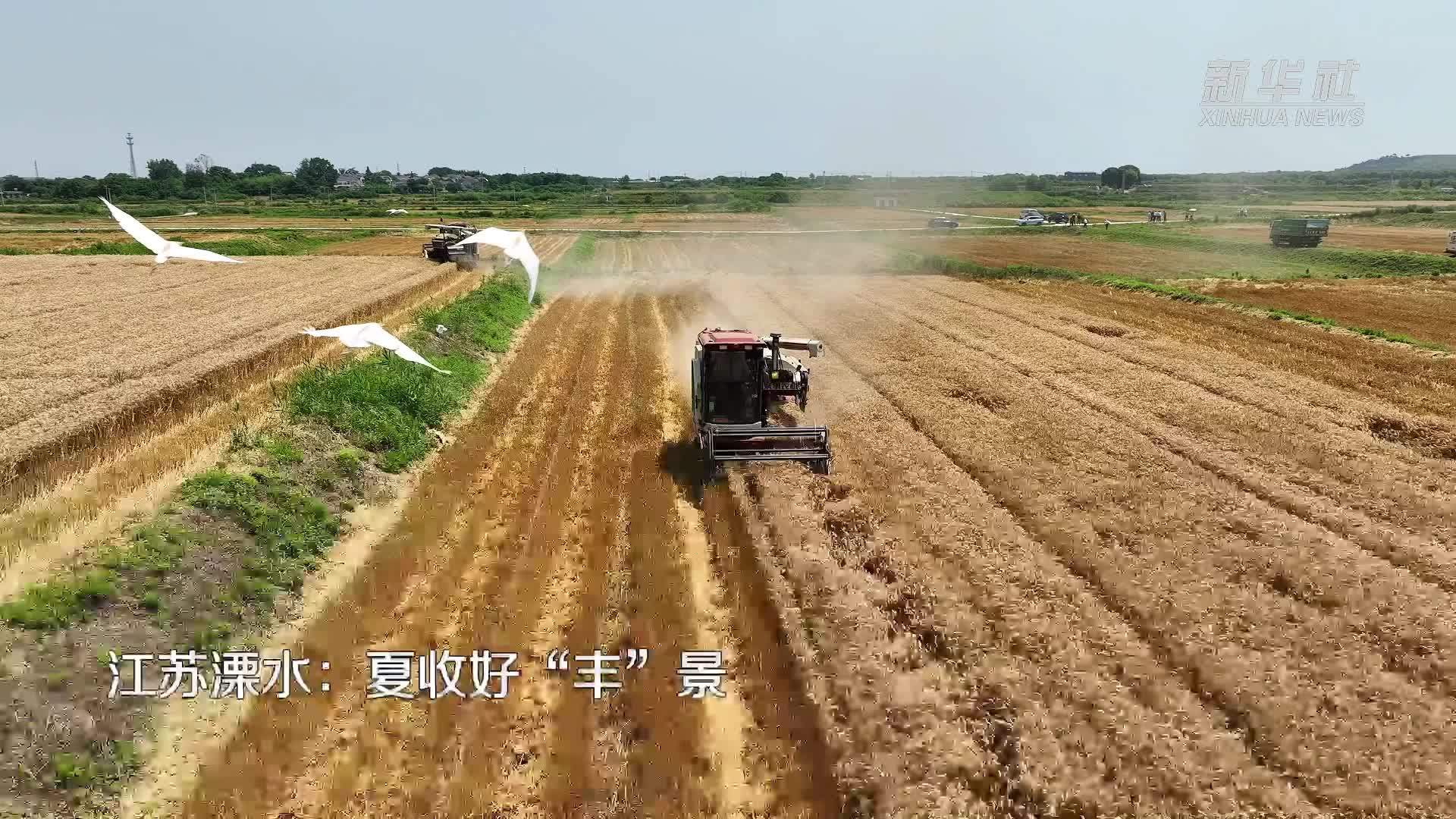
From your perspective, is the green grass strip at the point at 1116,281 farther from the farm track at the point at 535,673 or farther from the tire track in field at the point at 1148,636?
the farm track at the point at 535,673

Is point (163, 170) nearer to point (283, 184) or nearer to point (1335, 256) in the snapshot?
point (283, 184)

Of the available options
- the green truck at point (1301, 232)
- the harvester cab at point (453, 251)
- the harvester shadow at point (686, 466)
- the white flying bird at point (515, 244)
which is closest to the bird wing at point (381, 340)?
the harvester shadow at point (686, 466)

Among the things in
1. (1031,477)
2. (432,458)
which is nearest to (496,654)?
(432,458)

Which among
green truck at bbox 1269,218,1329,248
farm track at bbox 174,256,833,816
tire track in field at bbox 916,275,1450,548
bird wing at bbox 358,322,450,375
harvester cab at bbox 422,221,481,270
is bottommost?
farm track at bbox 174,256,833,816

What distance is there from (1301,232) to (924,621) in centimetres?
6247

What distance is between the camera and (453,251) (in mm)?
47219

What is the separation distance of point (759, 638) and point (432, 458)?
8915mm

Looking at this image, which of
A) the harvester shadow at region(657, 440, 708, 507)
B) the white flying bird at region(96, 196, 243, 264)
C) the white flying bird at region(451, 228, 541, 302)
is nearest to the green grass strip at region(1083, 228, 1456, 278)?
the harvester shadow at region(657, 440, 708, 507)

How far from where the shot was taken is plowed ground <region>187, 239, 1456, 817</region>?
708 centimetres

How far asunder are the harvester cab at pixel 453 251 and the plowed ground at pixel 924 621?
30345 mm

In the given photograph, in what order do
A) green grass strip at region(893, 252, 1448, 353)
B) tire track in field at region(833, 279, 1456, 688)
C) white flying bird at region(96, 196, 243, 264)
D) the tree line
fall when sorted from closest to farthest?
tire track in field at region(833, 279, 1456, 688), white flying bird at region(96, 196, 243, 264), green grass strip at region(893, 252, 1448, 353), the tree line

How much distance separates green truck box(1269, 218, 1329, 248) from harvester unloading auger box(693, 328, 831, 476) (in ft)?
190

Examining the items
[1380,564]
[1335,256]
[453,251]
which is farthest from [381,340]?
[1335,256]

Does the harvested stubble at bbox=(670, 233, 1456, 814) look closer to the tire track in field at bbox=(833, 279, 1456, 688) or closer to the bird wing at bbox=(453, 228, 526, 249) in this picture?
the tire track in field at bbox=(833, 279, 1456, 688)
